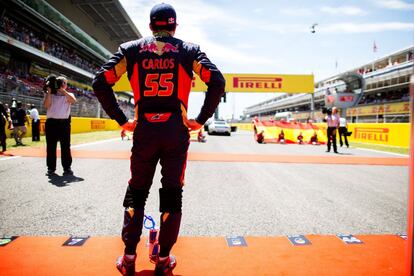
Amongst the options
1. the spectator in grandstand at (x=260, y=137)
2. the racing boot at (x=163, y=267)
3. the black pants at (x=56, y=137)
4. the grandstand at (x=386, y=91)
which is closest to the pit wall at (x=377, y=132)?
the spectator in grandstand at (x=260, y=137)

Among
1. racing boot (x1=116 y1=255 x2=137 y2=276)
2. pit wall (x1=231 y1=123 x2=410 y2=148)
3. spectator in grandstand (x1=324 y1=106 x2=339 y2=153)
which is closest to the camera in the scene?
racing boot (x1=116 y1=255 x2=137 y2=276)

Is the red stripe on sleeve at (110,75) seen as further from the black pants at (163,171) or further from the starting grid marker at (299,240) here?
the starting grid marker at (299,240)

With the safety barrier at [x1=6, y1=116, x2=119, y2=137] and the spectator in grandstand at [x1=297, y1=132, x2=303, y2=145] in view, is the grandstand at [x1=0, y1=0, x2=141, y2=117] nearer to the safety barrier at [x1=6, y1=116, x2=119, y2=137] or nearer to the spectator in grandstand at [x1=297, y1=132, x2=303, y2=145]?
the safety barrier at [x1=6, y1=116, x2=119, y2=137]

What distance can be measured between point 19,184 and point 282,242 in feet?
13.1

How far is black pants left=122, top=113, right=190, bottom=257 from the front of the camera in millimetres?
1937

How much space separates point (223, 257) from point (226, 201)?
5.61 feet

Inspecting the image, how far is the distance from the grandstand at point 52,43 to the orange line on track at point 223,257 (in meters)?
16.1

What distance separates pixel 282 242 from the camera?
8.34 feet

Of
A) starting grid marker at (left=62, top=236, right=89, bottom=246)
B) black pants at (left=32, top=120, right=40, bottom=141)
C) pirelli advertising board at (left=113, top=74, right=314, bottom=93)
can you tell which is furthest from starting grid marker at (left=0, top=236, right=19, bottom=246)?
pirelli advertising board at (left=113, top=74, right=314, bottom=93)

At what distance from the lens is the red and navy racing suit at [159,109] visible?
6.40 feet

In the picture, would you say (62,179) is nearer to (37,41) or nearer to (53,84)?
(53,84)

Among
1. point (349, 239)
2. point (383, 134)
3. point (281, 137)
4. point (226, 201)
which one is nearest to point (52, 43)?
point (281, 137)

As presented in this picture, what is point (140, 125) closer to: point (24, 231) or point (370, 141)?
point (24, 231)

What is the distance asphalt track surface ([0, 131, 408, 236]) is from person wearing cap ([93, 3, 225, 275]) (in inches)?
33.3
